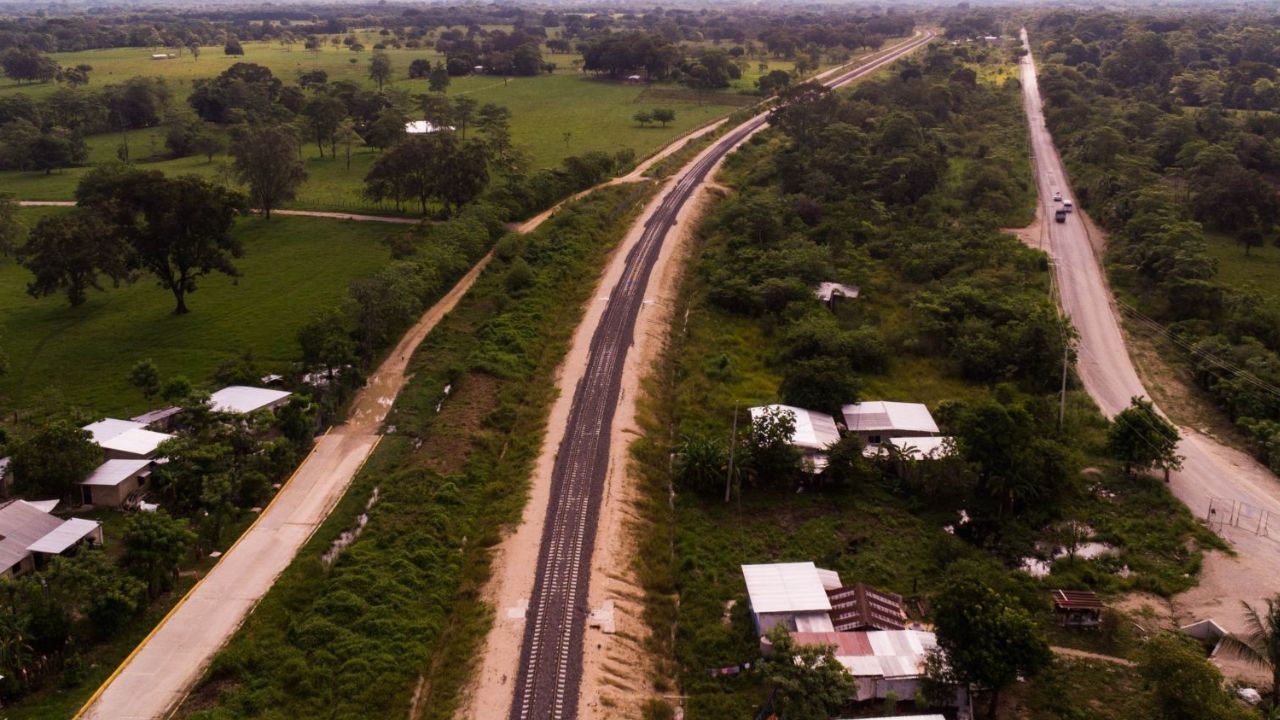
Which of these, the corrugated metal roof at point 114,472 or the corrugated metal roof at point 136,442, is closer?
the corrugated metal roof at point 114,472

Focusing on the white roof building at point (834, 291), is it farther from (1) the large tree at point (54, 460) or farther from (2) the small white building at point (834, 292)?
(1) the large tree at point (54, 460)

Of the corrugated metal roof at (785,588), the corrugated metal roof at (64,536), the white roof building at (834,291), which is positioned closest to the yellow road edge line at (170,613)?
the corrugated metal roof at (64,536)

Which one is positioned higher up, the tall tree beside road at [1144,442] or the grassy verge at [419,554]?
the tall tree beside road at [1144,442]

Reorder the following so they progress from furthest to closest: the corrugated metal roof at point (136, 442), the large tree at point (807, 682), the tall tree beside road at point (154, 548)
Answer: the corrugated metal roof at point (136, 442) < the tall tree beside road at point (154, 548) < the large tree at point (807, 682)

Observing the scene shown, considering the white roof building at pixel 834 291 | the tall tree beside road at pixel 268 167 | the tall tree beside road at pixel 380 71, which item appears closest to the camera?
the white roof building at pixel 834 291

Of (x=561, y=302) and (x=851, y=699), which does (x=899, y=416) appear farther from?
(x=561, y=302)

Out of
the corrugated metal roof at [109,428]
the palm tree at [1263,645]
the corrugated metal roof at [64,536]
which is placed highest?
the palm tree at [1263,645]

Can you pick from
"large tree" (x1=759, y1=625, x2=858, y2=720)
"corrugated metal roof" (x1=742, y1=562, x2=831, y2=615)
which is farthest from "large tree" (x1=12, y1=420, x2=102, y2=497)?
"large tree" (x1=759, y1=625, x2=858, y2=720)
